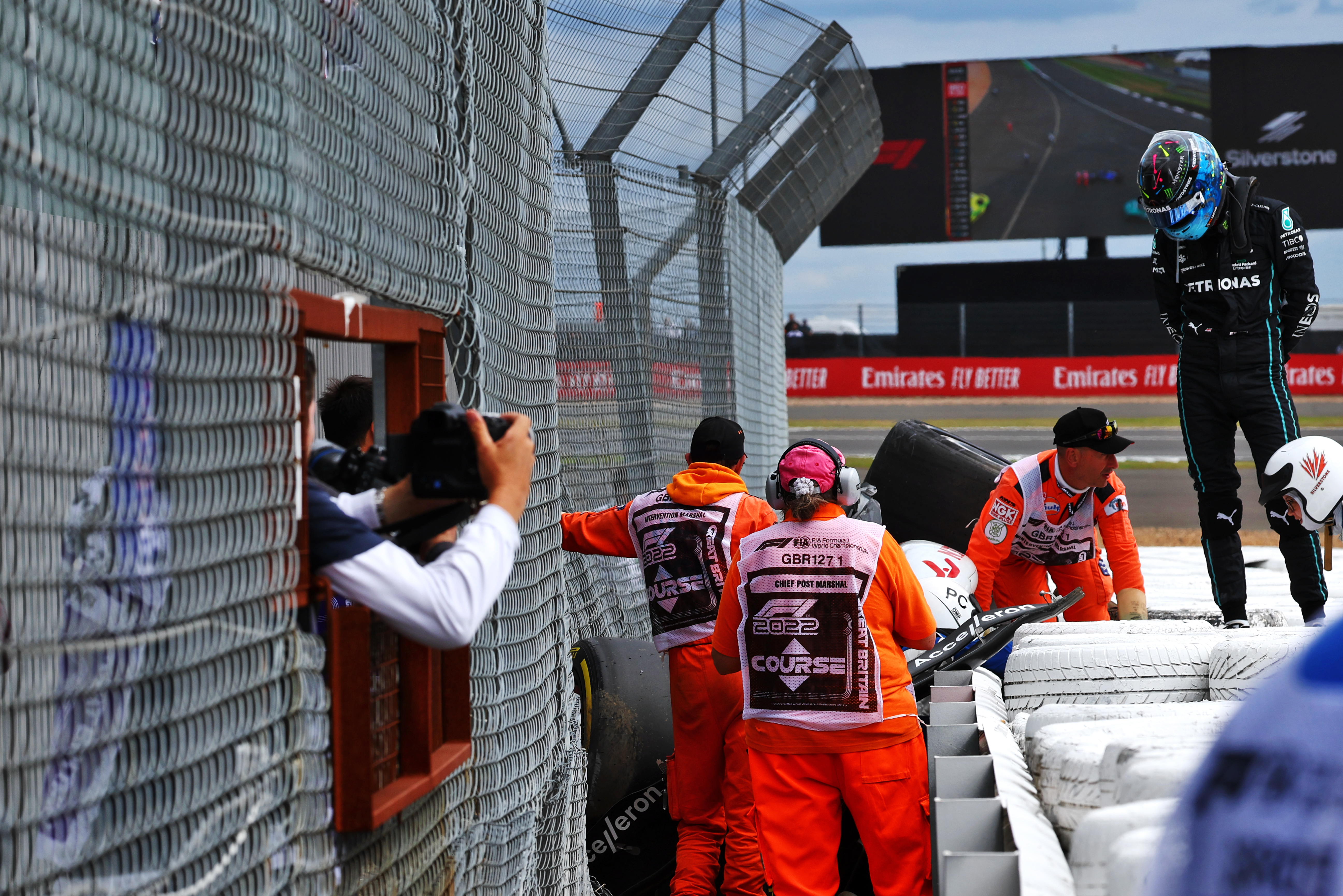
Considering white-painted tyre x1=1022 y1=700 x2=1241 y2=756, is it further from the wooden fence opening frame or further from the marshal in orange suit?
the wooden fence opening frame

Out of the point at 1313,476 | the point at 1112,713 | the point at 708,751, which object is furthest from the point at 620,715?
the point at 1313,476

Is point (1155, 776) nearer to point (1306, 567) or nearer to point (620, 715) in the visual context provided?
point (620, 715)

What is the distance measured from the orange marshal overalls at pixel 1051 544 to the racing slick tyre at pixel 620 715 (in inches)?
64.2

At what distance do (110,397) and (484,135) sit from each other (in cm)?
173

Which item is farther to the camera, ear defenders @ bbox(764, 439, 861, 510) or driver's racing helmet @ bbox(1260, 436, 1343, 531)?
ear defenders @ bbox(764, 439, 861, 510)

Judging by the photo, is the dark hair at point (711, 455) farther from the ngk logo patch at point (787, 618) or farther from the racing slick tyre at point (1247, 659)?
the racing slick tyre at point (1247, 659)

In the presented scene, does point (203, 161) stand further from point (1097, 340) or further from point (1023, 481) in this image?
point (1097, 340)

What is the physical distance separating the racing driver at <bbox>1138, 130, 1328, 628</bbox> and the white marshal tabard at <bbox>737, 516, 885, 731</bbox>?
1809mm

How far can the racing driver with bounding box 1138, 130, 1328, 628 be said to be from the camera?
4.83 metres

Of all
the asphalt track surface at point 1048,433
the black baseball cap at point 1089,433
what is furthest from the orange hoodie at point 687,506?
the asphalt track surface at point 1048,433

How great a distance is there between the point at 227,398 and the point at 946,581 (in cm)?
438

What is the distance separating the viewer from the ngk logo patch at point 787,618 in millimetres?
4016

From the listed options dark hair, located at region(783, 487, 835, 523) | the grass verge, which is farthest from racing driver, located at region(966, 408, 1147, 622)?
the grass verge

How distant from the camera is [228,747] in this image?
1761 mm
